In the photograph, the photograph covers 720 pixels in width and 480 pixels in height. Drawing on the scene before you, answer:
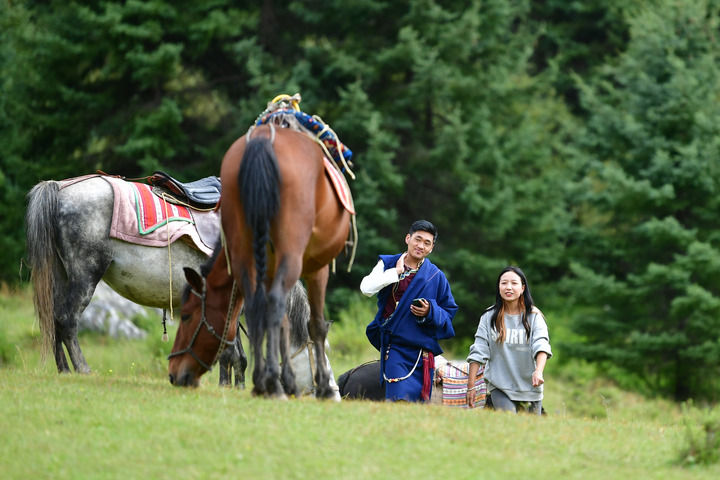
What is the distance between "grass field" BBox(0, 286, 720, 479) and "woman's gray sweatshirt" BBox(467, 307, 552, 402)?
59 centimetres

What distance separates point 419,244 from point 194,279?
220cm

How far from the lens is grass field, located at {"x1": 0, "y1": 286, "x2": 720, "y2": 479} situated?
521cm

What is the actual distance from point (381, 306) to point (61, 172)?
14867 mm

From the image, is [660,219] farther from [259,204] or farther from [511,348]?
[259,204]

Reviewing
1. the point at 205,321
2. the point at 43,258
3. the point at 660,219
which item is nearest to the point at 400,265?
the point at 205,321

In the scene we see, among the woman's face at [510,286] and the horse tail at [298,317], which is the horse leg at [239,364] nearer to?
the horse tail at [298,317]

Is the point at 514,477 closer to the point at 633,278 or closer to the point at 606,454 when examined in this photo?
the point at 606,454

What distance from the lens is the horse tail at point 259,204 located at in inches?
241

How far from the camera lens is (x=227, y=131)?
22844 mm

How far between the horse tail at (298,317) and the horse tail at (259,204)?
6.99 ft

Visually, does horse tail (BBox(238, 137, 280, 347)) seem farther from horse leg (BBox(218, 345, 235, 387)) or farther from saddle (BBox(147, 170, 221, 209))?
saddle (BBox(147, 170, 221, 209))

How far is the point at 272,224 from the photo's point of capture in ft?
20.6

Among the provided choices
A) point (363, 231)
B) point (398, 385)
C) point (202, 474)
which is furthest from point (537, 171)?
point (202, 474)

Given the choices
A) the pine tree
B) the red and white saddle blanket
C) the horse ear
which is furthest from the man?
the pine tree
